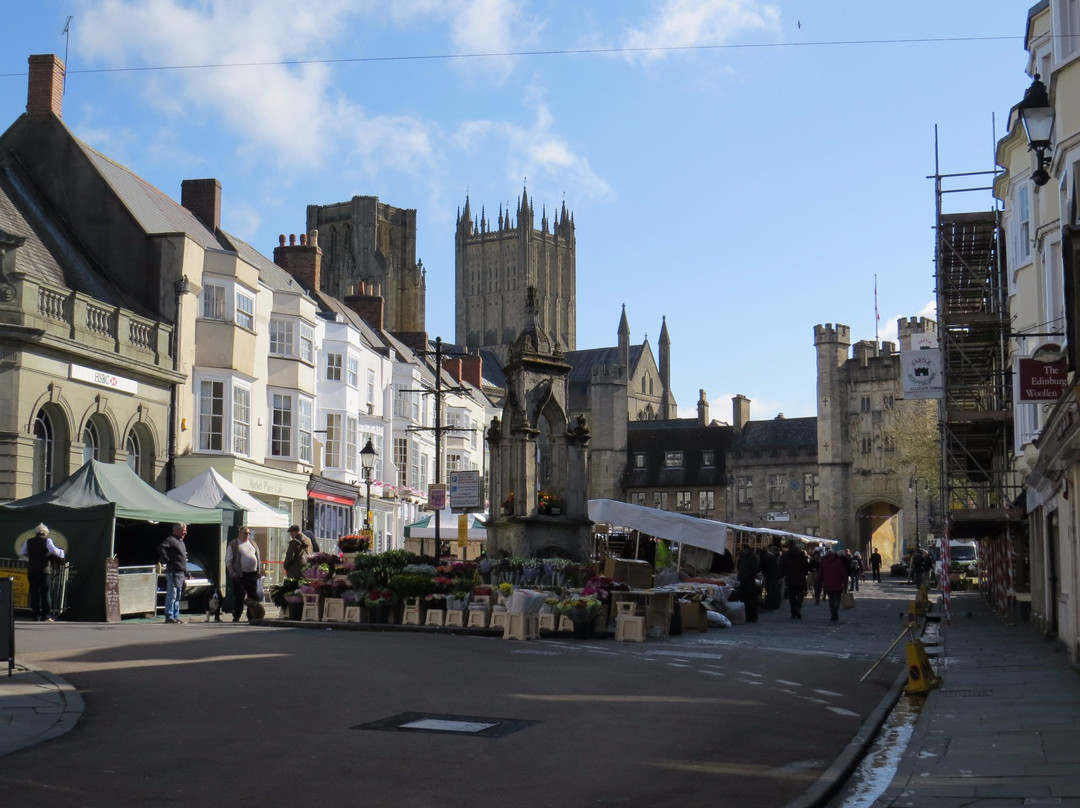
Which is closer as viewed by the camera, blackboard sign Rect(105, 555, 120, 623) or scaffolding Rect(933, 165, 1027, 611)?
blackboard sign Rect(105, 555, 120, 623)

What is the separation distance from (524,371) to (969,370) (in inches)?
734

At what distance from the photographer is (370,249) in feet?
409

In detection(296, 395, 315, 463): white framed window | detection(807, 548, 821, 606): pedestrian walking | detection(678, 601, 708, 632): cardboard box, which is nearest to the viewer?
detection(678, 601, 708, 632): cardboard box

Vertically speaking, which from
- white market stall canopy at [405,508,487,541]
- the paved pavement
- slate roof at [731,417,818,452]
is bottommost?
the paved pavement

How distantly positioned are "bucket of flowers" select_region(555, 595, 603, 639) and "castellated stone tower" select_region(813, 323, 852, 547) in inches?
2721

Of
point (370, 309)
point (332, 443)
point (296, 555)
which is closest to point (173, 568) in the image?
point (296, 555)

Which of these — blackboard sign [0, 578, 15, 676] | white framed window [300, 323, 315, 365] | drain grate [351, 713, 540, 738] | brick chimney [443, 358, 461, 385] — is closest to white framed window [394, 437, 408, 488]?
brick chimney [443, 358, 461, 385]

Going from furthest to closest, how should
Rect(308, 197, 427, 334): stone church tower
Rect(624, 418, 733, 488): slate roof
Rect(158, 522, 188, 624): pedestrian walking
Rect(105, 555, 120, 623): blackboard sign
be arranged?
Rect(308, 197, 427, 334): stone church tower
Rect(624, 418, 733, 488): slate roof
Rect(105, 555, 120, 623): blackboard sign
Rect(158, 522, 188, 624): pedestrian walking

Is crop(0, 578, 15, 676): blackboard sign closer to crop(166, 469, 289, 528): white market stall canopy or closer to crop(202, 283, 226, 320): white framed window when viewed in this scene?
crop(166, 469, 289, 528): white market stall canopy

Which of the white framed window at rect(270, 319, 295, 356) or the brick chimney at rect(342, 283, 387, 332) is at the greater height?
the brick chimney at rect(342, 283, 387, 332)

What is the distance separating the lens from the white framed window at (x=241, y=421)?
3288 centimetres

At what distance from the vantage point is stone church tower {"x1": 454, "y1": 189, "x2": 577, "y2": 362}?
543 feet

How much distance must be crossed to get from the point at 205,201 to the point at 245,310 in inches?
266

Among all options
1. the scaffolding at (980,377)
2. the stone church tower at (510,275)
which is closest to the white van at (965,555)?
the scaffolding at (980,377)
